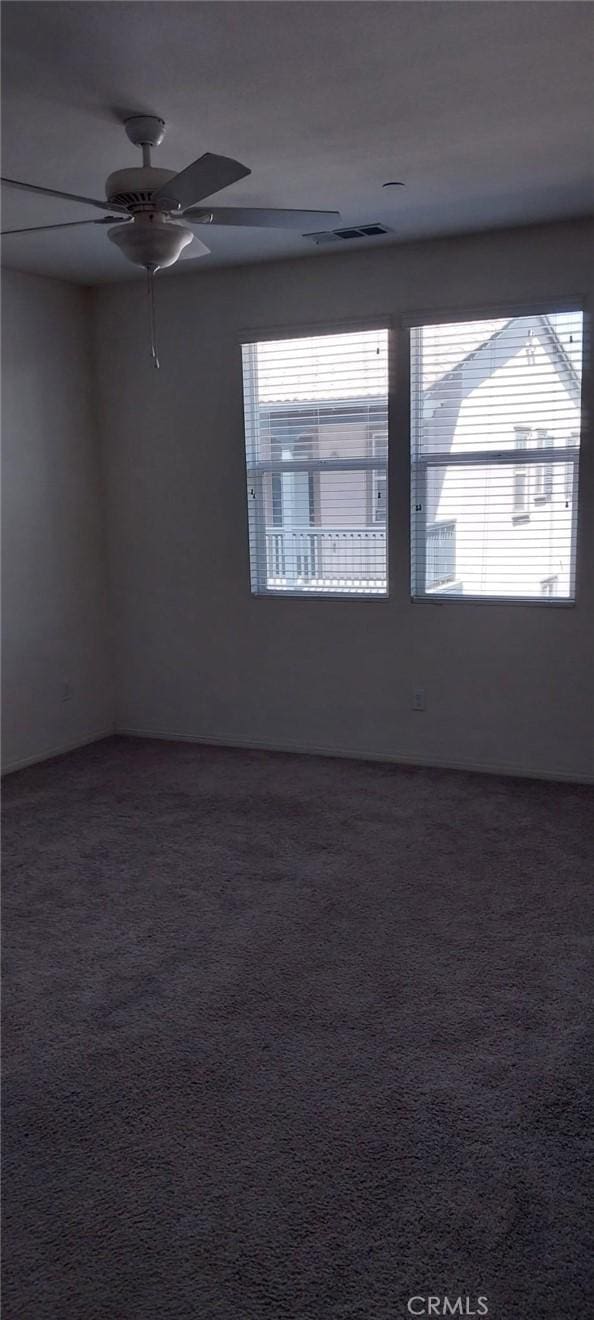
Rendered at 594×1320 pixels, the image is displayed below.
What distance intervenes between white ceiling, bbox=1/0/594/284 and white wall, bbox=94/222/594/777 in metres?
0.64

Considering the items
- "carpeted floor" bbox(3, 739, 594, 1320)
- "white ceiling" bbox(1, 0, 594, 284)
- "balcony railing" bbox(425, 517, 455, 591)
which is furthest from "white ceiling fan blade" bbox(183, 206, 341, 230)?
"carpeted floor" bbox(3, 739, 594, 1320)

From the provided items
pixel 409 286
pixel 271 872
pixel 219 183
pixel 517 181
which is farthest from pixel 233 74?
pixel 271 872

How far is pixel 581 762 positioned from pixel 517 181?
2.52 metres

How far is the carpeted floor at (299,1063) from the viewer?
1.72 metres

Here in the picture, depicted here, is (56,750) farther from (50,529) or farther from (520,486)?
(520,486)

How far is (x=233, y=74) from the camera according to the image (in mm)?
2447

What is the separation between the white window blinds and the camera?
163 inches

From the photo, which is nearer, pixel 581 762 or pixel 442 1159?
pixel 442 1159

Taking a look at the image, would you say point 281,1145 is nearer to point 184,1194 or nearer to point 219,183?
point 184,1194

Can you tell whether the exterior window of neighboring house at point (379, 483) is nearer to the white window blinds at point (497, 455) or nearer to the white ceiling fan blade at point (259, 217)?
the white window blinds at point (497, 455)

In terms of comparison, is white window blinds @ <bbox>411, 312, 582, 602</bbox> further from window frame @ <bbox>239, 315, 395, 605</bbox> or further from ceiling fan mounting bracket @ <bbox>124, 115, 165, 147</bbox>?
ceiling fan mounting bracket @ <bbox>124, 115, 165, 147</bbox>

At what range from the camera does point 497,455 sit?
14.1ft

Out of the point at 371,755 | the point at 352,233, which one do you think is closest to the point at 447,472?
the point at 352,233

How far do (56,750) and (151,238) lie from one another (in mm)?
3188
